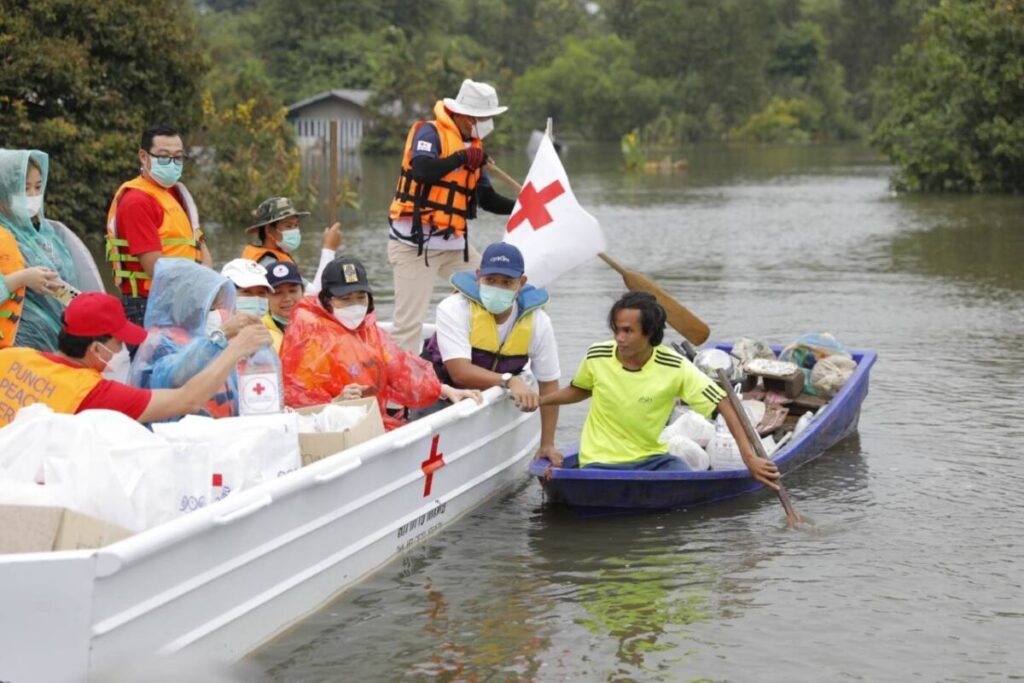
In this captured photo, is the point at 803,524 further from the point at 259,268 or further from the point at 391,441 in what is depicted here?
the point at 259,268

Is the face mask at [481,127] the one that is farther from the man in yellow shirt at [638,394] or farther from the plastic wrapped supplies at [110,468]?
the plastic wrapped supplies at [110,468]

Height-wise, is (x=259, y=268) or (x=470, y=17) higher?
(x=470, y=17)

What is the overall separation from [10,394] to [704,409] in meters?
3.49

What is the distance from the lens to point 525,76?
93.6m

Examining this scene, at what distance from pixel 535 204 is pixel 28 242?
10.5 feet

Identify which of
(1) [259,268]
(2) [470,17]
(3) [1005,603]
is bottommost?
(3) [1005,603]

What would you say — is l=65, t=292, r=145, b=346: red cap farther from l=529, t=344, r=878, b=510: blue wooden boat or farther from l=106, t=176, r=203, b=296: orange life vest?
l=529, t=344, r=878, b=510: blue wooden boat

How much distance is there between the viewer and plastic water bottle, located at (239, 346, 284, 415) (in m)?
7.11

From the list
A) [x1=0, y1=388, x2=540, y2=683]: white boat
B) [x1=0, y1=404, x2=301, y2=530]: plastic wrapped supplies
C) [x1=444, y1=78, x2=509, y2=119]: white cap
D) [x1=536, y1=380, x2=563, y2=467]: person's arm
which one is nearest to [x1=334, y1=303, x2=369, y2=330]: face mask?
[x1=0, y1=388, x2=540, y2=683]: white boat

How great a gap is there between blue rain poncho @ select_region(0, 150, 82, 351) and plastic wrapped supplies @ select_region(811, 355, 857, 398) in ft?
17.2

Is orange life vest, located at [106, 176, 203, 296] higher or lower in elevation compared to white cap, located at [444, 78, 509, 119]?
lower

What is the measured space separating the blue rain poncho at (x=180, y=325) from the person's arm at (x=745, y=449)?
255 centimetres

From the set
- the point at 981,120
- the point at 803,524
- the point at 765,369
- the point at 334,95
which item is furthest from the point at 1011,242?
the point at 334,95

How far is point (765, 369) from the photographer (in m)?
10.7
